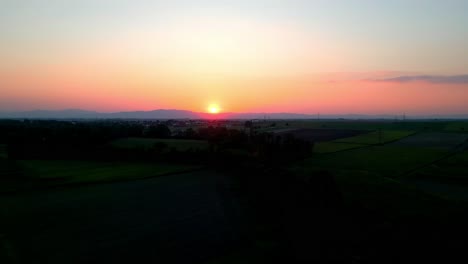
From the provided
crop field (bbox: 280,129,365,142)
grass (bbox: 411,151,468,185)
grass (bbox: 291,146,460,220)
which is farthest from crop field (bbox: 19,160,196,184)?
crop field (bbox: 280,129,365,142)

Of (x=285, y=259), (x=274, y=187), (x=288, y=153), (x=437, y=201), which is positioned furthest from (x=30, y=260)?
(x=288, y=153)

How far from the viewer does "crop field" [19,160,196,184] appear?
124ft

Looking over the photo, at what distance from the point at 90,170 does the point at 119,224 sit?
24.8m

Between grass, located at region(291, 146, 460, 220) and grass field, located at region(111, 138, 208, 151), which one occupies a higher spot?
grass field, located at region(111, 138, 208, 151)

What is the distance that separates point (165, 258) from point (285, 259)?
214 inches

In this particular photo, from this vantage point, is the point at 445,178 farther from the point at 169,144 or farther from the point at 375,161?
the point at 169,144

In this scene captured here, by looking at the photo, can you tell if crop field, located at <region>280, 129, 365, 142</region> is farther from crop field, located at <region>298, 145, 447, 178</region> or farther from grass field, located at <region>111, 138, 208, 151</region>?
grass field, located at <region>111, 138, 208, 151</region>

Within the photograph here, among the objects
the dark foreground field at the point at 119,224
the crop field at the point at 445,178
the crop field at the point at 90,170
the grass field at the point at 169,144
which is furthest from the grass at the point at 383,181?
the grass field at the point at 169,144

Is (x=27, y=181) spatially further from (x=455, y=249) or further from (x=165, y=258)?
(x=455, y=249)

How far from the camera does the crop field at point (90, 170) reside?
37875mm

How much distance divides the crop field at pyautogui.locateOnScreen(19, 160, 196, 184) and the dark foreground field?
520cm

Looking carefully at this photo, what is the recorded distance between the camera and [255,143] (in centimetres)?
5459

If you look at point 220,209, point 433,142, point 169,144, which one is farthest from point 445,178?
point 433,142

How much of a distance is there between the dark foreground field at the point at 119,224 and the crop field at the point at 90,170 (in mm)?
5198
